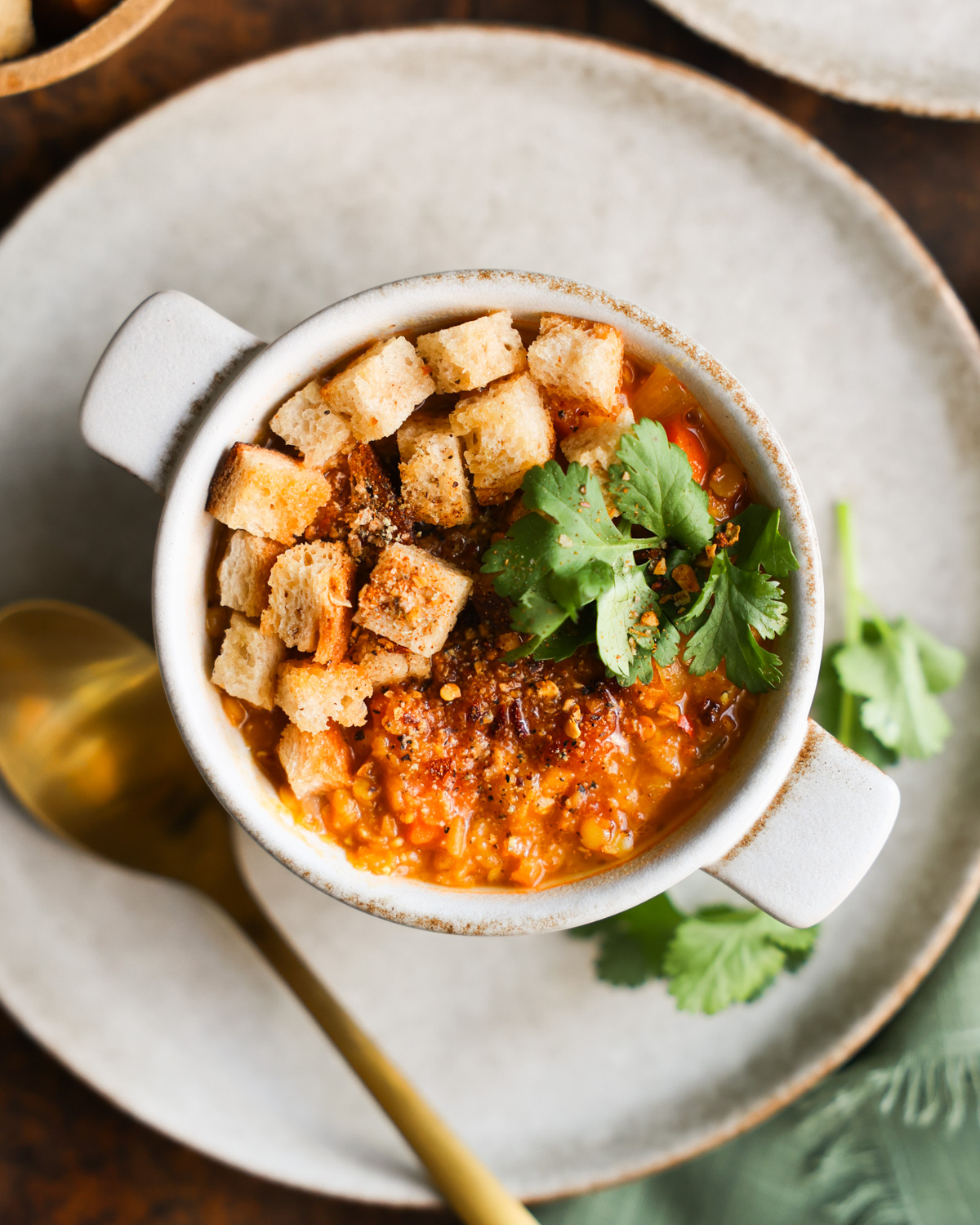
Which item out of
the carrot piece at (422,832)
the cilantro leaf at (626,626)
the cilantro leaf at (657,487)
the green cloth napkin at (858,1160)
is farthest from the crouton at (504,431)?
the green cloth napkin at (858,1160)

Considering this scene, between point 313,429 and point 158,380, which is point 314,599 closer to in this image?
point 313,429

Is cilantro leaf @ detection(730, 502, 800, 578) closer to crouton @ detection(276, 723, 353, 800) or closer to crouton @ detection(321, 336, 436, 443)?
crouton @ detection(321, 336, 436, 443)

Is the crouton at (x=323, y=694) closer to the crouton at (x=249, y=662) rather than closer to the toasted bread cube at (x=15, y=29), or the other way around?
the crouton at (x=249, y=662)

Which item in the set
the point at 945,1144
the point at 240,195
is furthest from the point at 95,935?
the point at 945,1144

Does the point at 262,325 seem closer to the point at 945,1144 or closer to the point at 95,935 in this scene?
the point at 95,935

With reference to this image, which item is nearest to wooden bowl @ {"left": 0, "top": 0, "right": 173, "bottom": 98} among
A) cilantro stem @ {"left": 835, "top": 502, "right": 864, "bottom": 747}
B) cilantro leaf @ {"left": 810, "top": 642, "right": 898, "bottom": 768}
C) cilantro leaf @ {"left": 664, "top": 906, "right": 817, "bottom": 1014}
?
cilantro stem @ {"left": 835, "top": 502, "right": 864, "bottom": 747}

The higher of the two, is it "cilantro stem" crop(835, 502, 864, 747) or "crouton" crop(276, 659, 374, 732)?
"cilantro stem" crop(835, 502, 864, 747)

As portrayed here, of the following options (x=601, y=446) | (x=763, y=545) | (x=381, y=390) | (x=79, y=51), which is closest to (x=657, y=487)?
(x=601, y=446)
